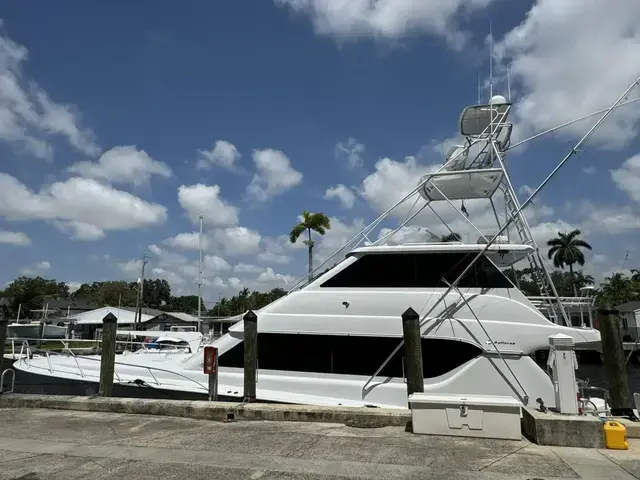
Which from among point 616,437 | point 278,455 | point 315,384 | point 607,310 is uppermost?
point 607,310

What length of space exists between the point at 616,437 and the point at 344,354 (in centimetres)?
485

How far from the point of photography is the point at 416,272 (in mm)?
9406

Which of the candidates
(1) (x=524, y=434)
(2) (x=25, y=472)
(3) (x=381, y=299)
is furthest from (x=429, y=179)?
(2) (x=25, y=472)

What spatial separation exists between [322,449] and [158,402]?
137 inches

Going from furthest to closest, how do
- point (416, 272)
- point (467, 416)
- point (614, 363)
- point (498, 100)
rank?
point (498, 100), point (416, 272), point (614, 363), point (467, 416)

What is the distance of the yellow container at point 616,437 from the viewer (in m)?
5.07

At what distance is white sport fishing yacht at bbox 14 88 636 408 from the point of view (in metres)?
8.31

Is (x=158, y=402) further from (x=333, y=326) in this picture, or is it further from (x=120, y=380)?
(x=333, y=326)

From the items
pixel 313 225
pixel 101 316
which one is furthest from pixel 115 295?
pixel 313 225

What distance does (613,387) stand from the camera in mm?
6324

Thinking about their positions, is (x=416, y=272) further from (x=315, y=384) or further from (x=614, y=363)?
(x=614, y=363)

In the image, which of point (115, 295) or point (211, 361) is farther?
point (115, 295)

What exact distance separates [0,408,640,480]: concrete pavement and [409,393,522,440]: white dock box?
0.14 m

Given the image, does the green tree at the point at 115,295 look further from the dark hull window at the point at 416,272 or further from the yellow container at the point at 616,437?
the yellow container at the point at 616,437
